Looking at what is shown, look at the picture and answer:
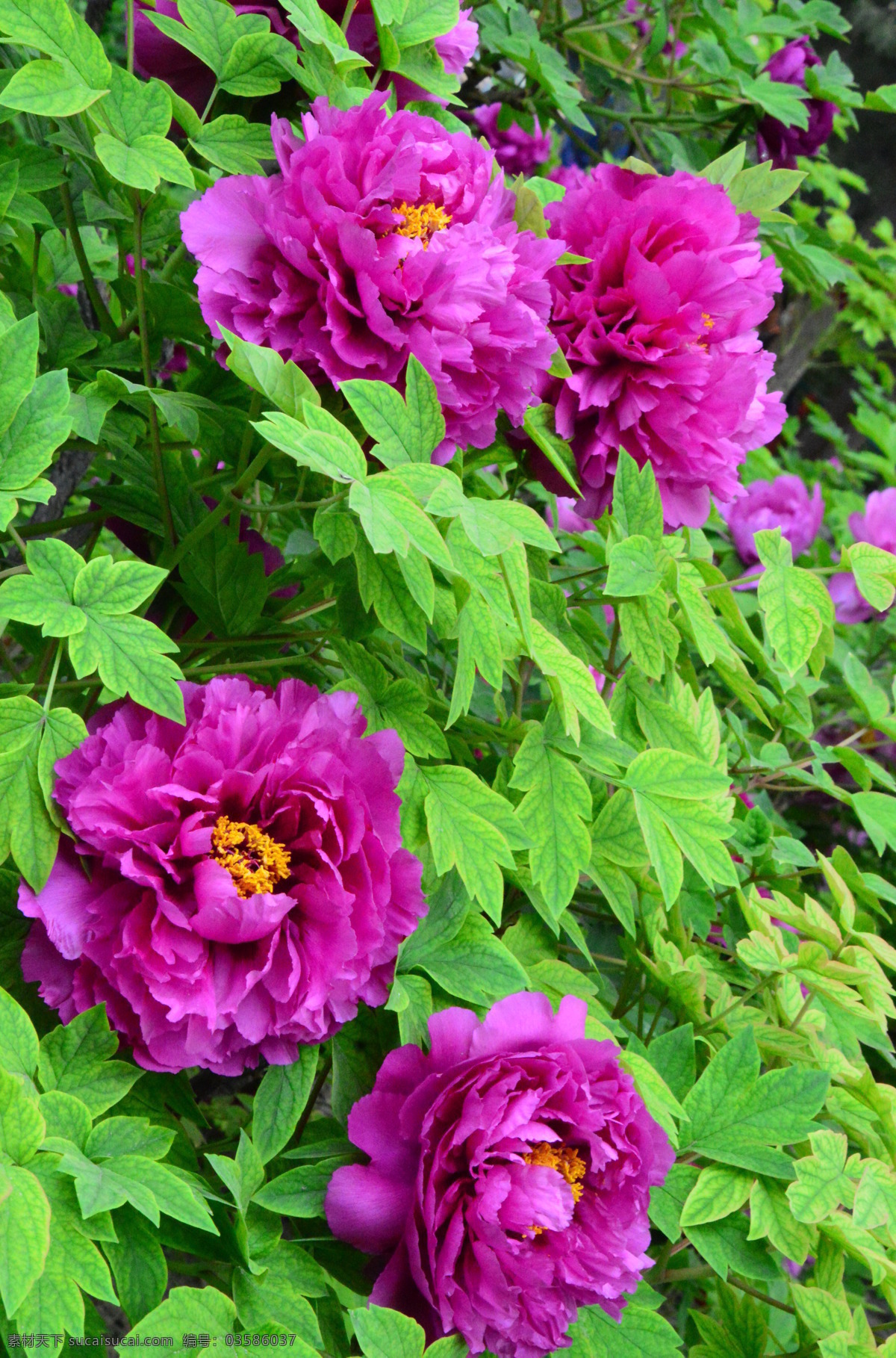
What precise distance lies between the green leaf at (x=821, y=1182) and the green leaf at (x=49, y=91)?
0.77 m

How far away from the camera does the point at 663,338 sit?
786 millimetres

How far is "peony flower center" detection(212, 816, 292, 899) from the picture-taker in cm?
62

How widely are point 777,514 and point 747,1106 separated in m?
1.23

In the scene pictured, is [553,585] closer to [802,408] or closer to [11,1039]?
[11,1039]

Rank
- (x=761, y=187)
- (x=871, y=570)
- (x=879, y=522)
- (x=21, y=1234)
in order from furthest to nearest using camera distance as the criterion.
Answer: (x=879, y=522) → (x=761, y=187) → (x=871, y=570) → (x=21, y=1234)

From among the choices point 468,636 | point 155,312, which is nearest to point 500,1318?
point 468,636

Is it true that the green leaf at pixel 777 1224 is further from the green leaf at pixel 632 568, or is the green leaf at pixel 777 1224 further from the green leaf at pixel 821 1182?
the green leaf at pixel 632 568

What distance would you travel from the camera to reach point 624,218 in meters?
0.82

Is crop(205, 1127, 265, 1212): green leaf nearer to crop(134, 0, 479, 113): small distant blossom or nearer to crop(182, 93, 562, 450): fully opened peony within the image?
crop(182, 93, 562, 450): fully opened peony

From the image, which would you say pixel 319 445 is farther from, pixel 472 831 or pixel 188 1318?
pixel 188 1318

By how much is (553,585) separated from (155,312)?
353 mm

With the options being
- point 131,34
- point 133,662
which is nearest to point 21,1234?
point 133,662

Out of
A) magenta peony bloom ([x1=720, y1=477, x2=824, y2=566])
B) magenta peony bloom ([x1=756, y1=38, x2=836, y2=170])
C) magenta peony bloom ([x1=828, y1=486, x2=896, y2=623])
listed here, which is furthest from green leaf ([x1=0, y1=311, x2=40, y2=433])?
magenta peony bloom ([x1=720, y1=477, x2=824, y2=566])

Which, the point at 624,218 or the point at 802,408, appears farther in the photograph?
the point at 802,408
